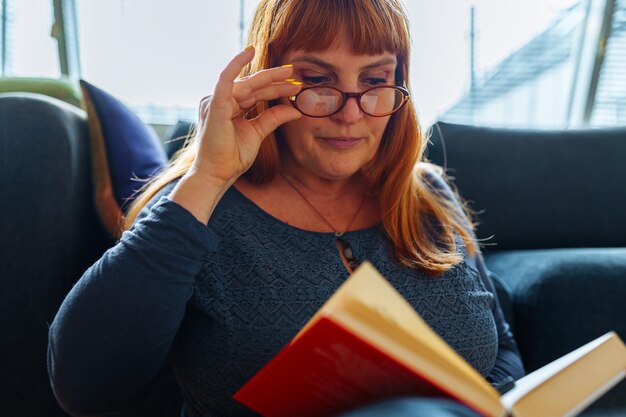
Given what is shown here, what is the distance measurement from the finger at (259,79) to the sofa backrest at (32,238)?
17.8 inches

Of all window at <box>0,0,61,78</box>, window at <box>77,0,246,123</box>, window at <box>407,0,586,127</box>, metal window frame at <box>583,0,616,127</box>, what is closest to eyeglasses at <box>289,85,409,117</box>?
window at <box>407,0,586,127</box>

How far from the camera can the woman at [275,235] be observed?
0.71m

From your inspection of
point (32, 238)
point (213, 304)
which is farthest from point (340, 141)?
point (32, 238)

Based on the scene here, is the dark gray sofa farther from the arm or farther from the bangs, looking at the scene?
the arm

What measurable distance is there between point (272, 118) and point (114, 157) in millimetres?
472

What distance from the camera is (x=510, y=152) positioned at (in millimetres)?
1660

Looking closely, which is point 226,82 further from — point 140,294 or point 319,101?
point 140,294

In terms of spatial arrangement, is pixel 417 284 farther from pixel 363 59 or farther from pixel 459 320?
pixel 363 59

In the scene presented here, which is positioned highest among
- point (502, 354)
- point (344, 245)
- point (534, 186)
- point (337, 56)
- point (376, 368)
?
point (337, 56)

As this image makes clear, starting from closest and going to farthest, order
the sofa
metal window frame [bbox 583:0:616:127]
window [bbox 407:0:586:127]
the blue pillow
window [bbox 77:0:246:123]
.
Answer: the sofa
the blue pillow
window [bbox 77:0:246:123]
window [bbox 407:0:586:127]
metal window frame [bbox 583:0:616:127]

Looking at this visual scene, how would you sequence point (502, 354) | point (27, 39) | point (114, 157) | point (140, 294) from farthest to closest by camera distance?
1. point (27, 39)
2. point (114, 157)
3. point (502, 354)
4. point (140, 294)

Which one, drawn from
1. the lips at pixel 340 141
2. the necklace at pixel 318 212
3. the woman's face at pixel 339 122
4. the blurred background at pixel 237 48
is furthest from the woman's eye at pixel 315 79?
the blurred background at pixel 237 48

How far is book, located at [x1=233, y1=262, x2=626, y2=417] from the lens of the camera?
0.43 m

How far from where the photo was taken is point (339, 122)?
93cm
